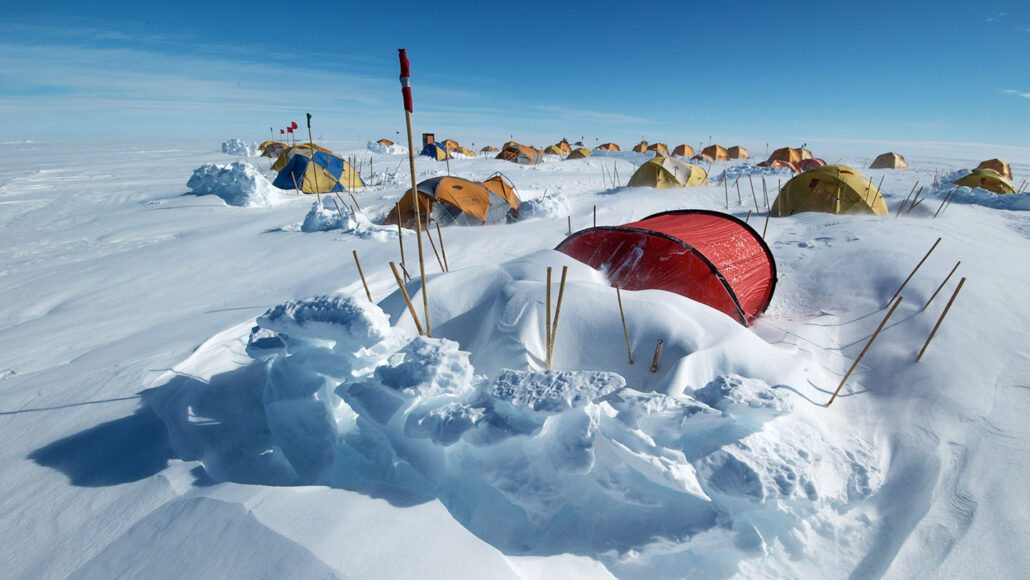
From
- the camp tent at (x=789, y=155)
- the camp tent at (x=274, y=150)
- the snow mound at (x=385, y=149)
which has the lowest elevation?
the camp tent at (x=274, y=150)

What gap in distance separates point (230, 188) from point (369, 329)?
11426mm

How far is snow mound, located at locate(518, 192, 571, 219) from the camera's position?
933cm

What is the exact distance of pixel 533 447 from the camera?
6.78 feet

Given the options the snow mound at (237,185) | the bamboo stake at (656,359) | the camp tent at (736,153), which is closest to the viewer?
the bamboo stake at (656,359)

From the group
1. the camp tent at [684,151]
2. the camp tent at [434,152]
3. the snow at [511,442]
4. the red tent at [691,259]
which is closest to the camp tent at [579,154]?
the camp tent at [684,151]

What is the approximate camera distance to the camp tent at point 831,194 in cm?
853

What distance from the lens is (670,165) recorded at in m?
14.0

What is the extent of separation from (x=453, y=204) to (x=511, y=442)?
6.84 metres

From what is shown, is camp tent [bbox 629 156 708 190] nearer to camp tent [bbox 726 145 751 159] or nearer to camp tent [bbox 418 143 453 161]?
camp tent [bbox 418 143 453 161]

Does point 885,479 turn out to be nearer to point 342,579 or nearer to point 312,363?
point 342,579

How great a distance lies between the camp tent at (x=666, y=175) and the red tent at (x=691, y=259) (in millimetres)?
9196

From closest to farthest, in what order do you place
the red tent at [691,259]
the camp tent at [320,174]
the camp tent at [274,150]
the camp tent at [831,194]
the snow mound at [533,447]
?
1. the snow mound at [533,447]
2. the red tent at [691,259]
3. the camp tent at [831,194]
4. the camp tent at [320,174]
5. the camp tent at [274,150]

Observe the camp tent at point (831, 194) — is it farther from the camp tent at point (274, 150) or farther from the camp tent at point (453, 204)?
the camp tent at point (274, 150)

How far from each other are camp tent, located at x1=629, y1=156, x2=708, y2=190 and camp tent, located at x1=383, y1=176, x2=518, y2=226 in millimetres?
6682
